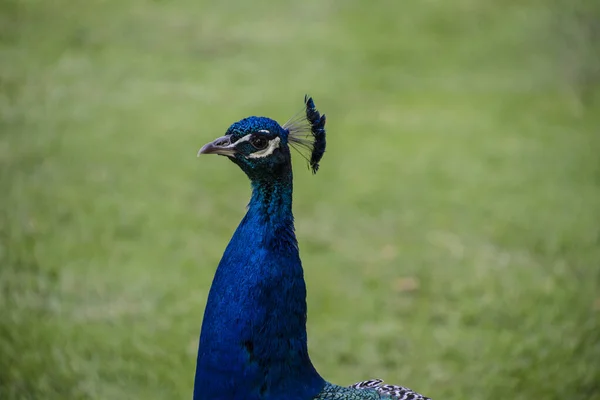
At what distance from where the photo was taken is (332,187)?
6.23m

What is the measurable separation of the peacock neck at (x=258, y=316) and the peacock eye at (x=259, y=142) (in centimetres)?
10

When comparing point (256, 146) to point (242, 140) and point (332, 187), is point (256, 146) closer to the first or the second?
point (242, 140)

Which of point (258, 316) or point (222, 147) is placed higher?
point (222, 147)

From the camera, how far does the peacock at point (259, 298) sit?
2209mm

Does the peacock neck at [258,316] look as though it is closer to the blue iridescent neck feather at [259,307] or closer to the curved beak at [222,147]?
the blue iridescent neck feather at [259,307]

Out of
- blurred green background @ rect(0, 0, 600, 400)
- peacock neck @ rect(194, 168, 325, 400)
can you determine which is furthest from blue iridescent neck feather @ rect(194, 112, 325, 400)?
blurred green background @ rect(0, 0, 600, 400)

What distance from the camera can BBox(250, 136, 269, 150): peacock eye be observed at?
226cm

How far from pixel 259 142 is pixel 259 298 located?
0.42 m

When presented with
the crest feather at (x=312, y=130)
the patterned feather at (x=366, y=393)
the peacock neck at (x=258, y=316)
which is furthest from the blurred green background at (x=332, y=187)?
the crest feather at (x=312, y=130)

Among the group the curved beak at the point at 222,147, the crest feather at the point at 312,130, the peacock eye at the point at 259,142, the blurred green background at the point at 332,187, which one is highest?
the blurred green background at the point at 332,187

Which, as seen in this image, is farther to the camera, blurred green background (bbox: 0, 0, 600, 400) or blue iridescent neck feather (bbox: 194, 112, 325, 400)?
blurred green background (bbox: 0, 0, 600, 400)

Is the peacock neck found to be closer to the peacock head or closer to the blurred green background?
the peacock head

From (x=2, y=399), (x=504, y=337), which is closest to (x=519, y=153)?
(x=504, y=337)

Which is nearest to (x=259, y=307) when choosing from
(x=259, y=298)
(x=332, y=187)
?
(x=259, y=298)
